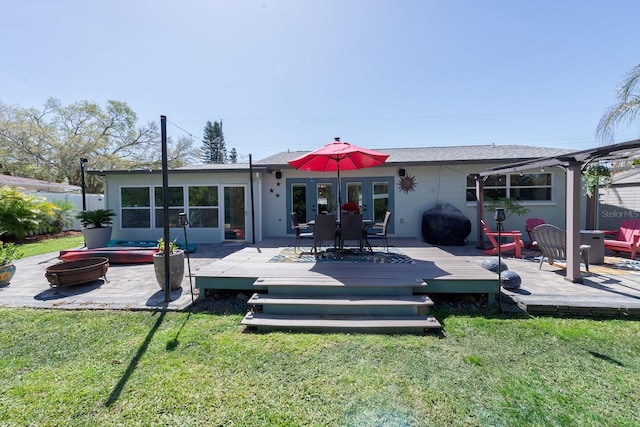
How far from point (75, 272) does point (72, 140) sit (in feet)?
78.1

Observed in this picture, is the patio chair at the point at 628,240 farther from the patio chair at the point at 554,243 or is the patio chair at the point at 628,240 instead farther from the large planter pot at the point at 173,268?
the large planter pot at the point at 173,268

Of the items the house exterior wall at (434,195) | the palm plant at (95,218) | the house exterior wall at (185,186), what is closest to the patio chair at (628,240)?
the house exterior wall at (434,195)

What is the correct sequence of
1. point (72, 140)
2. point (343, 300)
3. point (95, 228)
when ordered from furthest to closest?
point (72, 140)
point (95, 228)
point (343, 300)

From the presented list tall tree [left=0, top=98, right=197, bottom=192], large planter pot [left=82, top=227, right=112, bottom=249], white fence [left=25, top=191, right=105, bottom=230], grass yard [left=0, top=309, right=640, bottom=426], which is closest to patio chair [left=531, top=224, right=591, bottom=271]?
grass yard [left=0, top=309, right=640, bottom=426]

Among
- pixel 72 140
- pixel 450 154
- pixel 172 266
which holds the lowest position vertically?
pixel 172 266

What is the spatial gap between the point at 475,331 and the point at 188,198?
377 inches

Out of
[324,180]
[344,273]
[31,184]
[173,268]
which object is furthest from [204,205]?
[31,184]

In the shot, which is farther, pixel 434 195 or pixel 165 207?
pixel 434 195

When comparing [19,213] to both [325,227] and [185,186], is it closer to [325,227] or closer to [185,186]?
A: [185,186]

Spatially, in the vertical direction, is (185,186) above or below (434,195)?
above

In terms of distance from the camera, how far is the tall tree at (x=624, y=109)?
7.21 metres

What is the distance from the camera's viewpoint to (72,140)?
72.2 feet

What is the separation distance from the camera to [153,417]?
2.05 meters

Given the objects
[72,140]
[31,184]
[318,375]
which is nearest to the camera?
[318,375]
